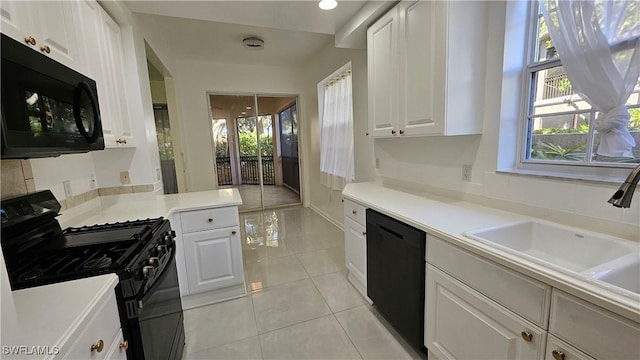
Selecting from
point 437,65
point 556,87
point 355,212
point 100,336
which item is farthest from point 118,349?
point 556,87

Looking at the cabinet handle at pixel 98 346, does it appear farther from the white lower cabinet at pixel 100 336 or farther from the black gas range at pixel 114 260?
the black gas range at pixel 114 260

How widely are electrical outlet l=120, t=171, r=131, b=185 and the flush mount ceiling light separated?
235 centimetres

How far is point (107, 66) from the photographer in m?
1.81

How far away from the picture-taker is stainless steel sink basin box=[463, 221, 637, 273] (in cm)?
117

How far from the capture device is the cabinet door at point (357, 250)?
86.0 inches

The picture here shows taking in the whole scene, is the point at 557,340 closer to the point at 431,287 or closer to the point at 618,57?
the point at 431,287

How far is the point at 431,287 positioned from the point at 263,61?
174 inches

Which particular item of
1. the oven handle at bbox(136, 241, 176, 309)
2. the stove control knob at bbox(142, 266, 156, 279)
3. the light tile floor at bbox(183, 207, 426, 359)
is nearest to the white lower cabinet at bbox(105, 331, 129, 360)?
the oven handle at bbox(136, 241, 176, 309)

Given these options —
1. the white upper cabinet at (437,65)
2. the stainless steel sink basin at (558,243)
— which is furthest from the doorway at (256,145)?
the stainless steel sink basin at (558,243)

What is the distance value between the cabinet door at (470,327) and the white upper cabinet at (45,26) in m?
2.10

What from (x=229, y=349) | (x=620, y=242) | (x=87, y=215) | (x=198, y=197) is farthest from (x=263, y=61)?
(x=620, y=242)

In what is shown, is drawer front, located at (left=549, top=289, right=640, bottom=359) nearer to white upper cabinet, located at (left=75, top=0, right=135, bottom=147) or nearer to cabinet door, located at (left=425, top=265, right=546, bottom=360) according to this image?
cabinet door, located at (left=425, top=265, right=546, bottom=360)

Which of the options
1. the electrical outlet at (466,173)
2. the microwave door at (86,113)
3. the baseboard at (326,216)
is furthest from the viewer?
the baseboard at (326,216)

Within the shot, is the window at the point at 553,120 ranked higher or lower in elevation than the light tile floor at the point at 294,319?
higher
